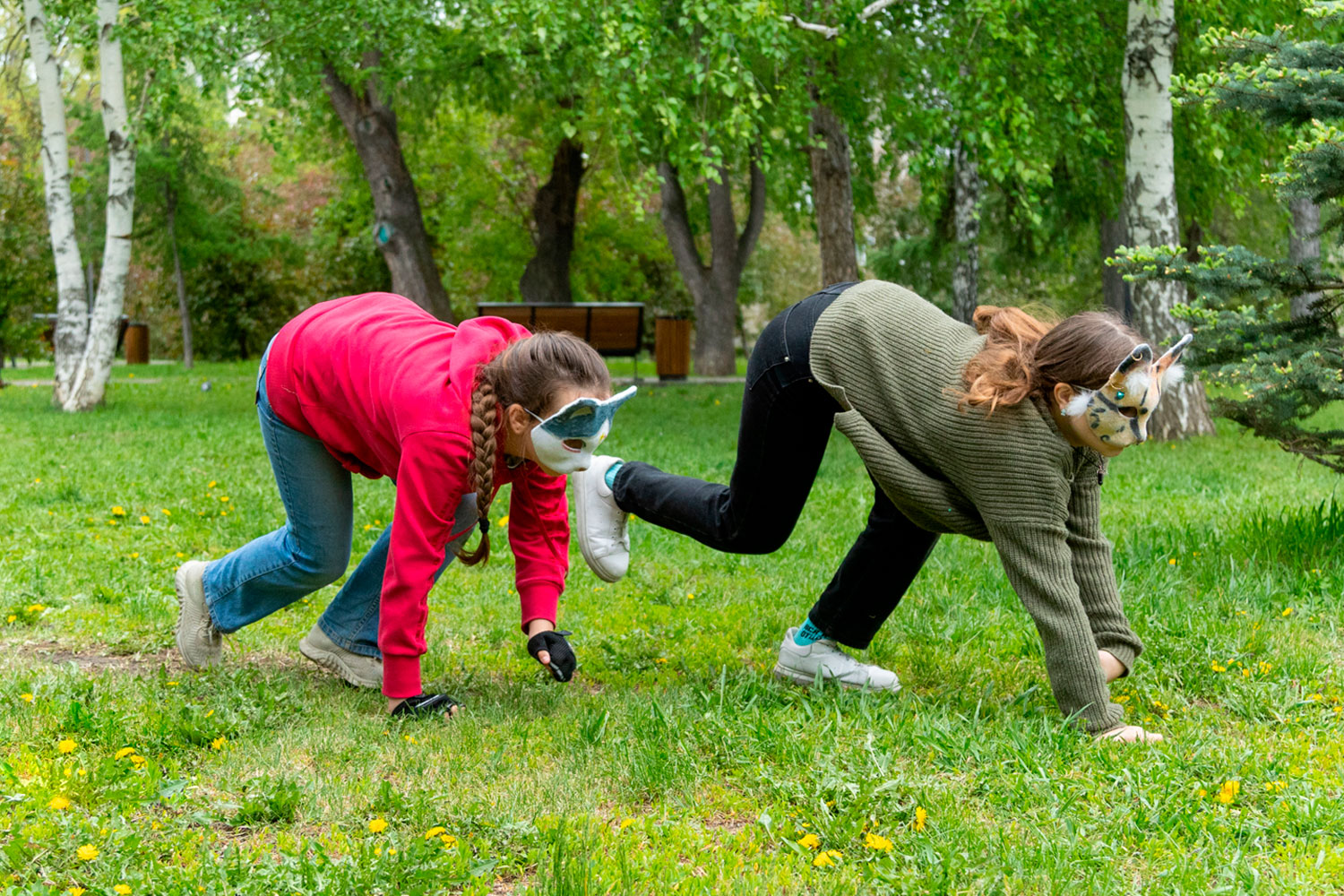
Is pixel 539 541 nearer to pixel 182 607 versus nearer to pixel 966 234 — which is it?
pixel 182 607

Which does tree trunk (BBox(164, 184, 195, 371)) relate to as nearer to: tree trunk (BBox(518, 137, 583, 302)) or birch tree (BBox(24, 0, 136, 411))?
tree trunk (BBox(518, 137, 583, 302))

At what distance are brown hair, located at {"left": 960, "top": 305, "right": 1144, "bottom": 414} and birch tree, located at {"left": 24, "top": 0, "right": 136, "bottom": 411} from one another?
10.4m

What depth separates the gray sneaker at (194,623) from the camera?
372 cm

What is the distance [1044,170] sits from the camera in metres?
9.54

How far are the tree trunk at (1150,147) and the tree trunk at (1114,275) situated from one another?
0.83m

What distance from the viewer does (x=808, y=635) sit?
3.69 meters

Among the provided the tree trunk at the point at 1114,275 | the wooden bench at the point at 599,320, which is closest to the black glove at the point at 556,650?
the tree trunk at the point at 1114,275

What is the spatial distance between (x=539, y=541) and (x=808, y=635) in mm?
891

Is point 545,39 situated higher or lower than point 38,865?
higher

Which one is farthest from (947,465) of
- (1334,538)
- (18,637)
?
(18,637)

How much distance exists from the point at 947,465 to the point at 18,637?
330 centimetres

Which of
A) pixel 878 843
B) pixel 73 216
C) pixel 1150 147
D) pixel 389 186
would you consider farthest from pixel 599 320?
pixel 878 843

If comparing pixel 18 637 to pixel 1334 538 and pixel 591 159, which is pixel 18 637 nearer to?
pixel 1334 538

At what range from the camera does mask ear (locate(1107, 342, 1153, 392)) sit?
9.09ft
